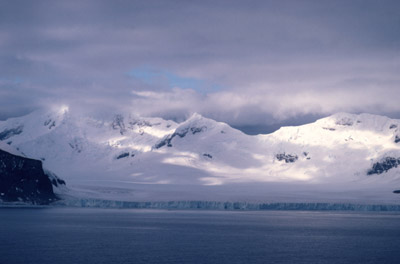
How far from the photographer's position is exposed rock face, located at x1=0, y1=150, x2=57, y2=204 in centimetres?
15775

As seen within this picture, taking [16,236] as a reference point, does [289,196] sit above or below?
above

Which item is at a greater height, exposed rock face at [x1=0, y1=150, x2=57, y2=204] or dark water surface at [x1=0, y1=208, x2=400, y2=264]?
exposed rock face at [x1=0, y1=150, x2=57, y2=204]

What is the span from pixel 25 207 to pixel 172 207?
48.5 meters

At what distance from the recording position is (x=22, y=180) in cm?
16012

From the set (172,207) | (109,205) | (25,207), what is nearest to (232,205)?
(172,207)

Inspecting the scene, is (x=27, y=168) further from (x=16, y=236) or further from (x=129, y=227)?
(x=16, y=236)

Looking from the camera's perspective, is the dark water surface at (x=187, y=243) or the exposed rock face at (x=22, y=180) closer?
the dark water surface at (x=187, y=243)

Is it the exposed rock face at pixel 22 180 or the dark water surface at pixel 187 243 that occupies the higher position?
the exposed rock face at pixel 22 180

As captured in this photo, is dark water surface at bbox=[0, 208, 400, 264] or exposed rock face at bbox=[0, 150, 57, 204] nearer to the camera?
dark water surface at bbox=[0, 208, 400, 264]

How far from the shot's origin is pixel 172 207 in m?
191

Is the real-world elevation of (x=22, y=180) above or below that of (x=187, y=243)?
above

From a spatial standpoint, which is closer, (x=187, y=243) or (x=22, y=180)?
(x=187, y=243)

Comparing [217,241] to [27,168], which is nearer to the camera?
[217,241]

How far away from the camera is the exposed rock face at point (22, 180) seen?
15775 cm
